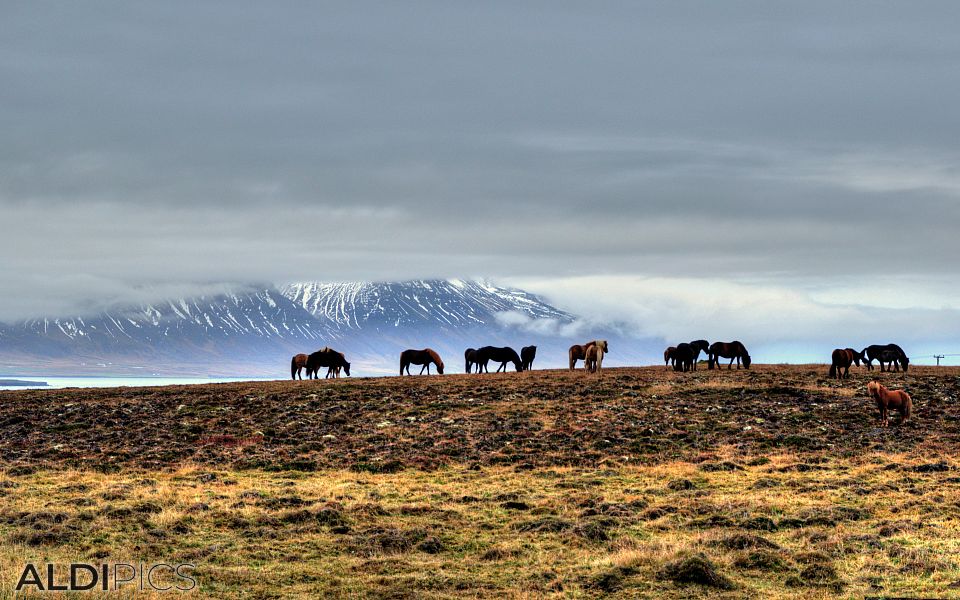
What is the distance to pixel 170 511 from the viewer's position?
26.6 meters

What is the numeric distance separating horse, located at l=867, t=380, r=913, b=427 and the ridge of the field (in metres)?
0.58

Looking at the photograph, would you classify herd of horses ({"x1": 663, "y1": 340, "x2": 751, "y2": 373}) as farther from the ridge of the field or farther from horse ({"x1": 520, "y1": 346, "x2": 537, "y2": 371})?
horse ({"x1": 520, "y1": 346, "x2": 537, "y2": 371})

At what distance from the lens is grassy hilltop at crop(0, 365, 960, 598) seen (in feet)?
67.2

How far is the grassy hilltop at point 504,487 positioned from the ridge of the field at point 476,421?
22 cm

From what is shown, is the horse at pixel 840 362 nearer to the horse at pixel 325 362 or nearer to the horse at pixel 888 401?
the horse at pixel 888 401

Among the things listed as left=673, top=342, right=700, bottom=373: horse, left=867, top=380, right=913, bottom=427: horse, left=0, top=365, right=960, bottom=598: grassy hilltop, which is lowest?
left=0, top=365, right=960, bottom=598: grassy hilltop

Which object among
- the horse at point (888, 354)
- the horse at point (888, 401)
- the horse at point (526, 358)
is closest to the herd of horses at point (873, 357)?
the horse at point (888, 354)

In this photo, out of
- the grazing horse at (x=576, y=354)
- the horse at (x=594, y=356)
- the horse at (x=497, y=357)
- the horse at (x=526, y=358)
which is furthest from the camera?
the horse at (x=526, y=358)

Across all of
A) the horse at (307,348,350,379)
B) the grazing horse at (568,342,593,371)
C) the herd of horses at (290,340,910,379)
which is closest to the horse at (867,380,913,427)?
the herd of horses at (290,340,910,379)

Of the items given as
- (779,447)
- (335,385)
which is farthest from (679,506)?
(335,385)

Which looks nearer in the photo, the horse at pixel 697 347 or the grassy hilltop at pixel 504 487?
the grassy hilltop at pixel 504 487

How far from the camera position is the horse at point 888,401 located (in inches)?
1665

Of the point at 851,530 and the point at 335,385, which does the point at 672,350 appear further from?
the point at 851,530

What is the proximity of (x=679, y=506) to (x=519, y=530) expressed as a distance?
222 inches
